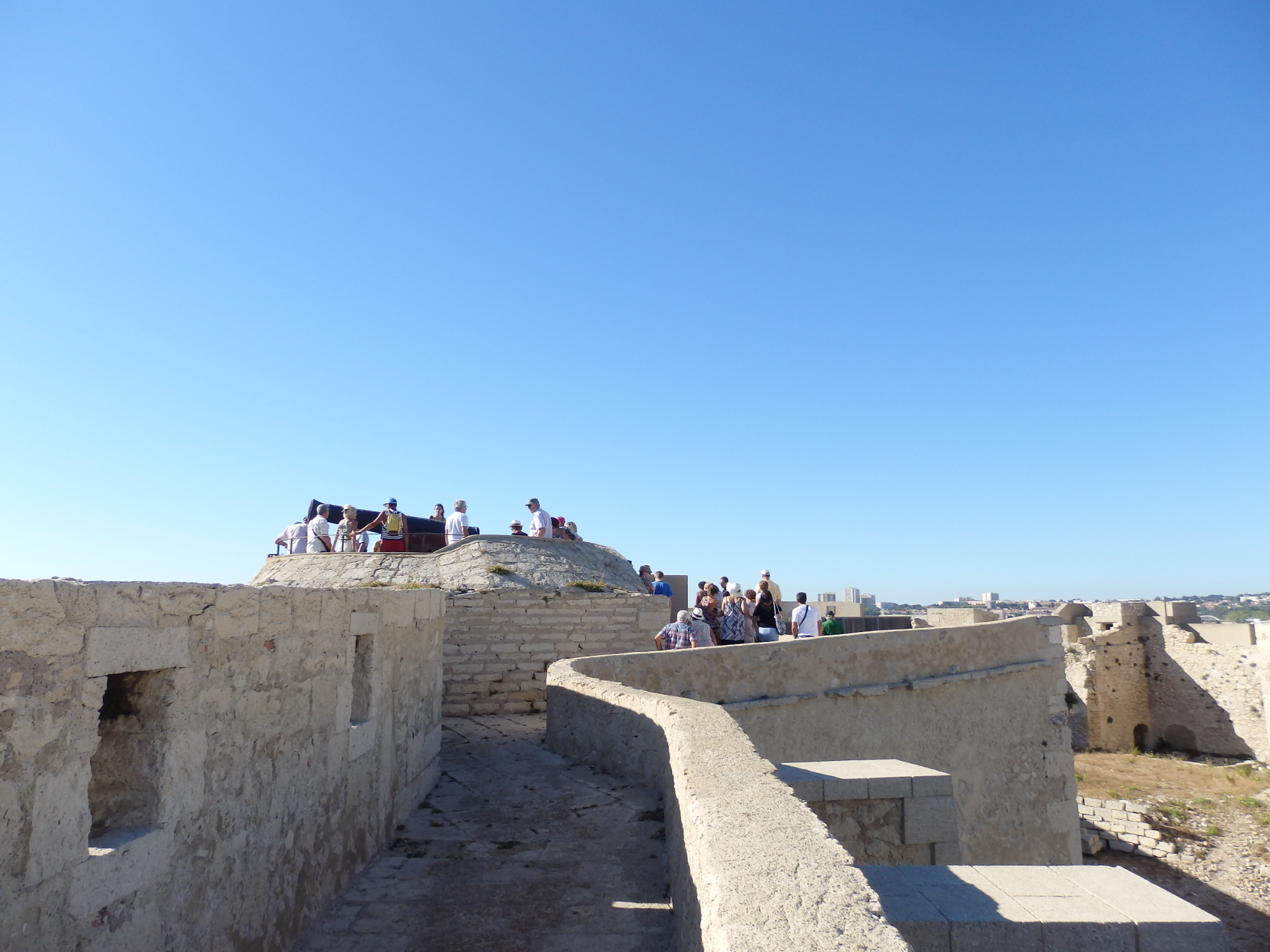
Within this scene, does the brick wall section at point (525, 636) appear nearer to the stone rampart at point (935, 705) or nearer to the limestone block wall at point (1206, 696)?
the stone rampart at point (935, 705)

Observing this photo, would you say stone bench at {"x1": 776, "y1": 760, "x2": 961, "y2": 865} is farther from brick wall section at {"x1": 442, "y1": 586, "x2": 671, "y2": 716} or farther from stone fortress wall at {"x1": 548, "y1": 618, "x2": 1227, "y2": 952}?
brick wall section at {"x1": 442, "y1": 586, "x2": 671, "y2": 716}

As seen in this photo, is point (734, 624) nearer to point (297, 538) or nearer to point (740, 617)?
point (740, 617)

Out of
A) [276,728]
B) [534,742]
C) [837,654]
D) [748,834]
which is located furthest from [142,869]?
[837,654]

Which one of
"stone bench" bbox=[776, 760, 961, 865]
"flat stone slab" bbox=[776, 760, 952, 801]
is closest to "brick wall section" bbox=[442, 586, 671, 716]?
"flat stone slab" bbox=[776, 760, 952, 801]

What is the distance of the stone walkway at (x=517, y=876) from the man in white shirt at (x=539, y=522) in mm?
7328

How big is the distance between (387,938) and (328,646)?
1502 millimetres

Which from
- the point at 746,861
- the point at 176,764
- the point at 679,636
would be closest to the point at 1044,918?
the point at 746,861

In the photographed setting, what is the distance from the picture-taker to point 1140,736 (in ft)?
73.9

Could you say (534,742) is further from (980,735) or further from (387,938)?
(980,735)

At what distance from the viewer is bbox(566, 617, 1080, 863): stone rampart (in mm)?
7711

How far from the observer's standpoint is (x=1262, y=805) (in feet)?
54.2

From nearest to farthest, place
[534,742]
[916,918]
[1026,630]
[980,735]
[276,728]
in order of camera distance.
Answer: [916,918] → [276,728] → [534,742] → [980,735] → [1026,630]

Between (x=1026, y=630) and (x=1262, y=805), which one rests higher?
(x=1026, y=630)

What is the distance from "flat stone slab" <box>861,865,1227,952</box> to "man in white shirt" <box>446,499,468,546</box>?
11506 mm
